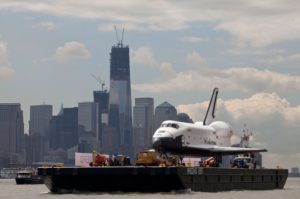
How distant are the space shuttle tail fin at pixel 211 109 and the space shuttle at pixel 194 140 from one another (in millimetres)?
11241

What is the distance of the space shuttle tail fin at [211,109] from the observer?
14277 cm

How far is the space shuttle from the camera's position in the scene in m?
114

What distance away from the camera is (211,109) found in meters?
145

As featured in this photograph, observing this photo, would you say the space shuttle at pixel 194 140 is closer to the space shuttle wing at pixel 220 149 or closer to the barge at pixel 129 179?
the space shuttle wing at pixel 220 149

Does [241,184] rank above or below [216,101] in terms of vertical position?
below

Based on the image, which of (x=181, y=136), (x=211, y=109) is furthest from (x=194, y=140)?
(x=211, y=109)

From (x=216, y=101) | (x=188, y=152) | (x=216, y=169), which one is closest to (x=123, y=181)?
(x=216, y=169)

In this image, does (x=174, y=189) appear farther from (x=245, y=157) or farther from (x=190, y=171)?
(x=245, y=157)

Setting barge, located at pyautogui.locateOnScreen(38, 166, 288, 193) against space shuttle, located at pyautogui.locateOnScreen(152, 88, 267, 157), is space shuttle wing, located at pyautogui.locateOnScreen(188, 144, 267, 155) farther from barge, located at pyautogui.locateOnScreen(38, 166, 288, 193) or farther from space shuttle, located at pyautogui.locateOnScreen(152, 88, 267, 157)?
barge, located at pyautogui.locateOnScreen(38, 166, 288, 193)

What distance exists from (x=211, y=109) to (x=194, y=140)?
26.7m

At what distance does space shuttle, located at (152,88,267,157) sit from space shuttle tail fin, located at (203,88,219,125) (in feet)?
36.9

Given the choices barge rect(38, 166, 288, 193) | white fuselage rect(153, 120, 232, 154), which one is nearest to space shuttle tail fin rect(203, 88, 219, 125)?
white fuselage rect(153, 120, 232, 154)

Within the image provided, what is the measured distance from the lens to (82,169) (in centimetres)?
9731

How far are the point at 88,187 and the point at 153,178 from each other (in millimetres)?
7690
